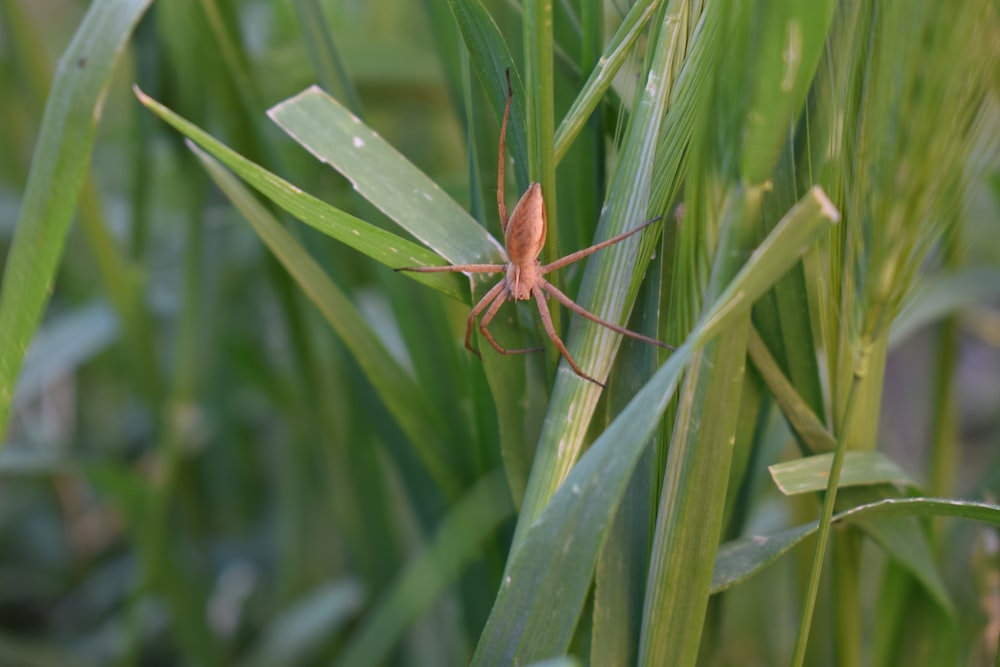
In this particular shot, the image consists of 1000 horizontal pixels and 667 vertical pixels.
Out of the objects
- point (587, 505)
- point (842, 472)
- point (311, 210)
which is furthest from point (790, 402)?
point (311, 210)

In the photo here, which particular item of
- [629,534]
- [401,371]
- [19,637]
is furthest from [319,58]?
[19,637]

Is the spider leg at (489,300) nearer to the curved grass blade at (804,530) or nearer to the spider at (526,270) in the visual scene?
the spider at (526,270)

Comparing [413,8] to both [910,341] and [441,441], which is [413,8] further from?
[910,341]

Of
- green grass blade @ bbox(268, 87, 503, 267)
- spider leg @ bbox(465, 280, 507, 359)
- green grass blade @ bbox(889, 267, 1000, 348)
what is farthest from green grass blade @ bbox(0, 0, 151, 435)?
green grass blade @ bbox(889, 267, 1000, 348)

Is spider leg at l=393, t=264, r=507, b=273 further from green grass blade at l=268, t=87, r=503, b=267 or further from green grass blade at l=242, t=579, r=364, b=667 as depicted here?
green grass blade at l=242, t=579, r=364, b=667

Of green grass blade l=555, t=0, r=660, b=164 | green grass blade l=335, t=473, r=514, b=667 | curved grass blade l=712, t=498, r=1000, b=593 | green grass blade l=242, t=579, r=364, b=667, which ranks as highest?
green grass blade l=555, t=0, r=660, b=164

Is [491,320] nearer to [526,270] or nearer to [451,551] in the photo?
[526,270]

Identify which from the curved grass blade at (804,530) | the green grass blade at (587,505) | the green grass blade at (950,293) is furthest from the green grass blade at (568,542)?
the green grass blade at (950,293)
